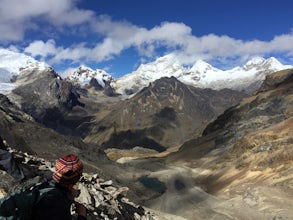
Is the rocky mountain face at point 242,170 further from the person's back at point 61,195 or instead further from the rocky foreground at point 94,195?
the person's back at point 61,195

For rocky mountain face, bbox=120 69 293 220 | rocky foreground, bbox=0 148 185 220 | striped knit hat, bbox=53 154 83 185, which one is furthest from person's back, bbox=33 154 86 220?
rocky mountain face, bbox=120 69 293 220

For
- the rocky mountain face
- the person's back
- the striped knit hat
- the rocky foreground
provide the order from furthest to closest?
1. the rocky mountain face
2. the rocky foreground
3. the striped knit hat
4. the person's back

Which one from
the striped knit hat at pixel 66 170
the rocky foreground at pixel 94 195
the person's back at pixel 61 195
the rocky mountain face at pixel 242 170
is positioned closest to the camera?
the person's back at pixel 61 195

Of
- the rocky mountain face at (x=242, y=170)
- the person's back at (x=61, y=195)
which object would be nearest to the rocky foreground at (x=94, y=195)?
the person's back at (x=61, y=195)

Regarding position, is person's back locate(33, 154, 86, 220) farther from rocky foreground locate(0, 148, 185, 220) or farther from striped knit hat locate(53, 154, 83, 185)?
rocky foreground locate(0, 148, 185, 220)

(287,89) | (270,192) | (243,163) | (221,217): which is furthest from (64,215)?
(287,89)

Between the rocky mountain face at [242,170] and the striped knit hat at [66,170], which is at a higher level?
the striped knit hat at [66,170]

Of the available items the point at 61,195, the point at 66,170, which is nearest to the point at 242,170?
the point at 66,170

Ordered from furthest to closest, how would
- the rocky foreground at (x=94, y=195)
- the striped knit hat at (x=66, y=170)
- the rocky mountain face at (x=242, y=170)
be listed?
the rocky mountain face at (x=242, y=170)
the rocky foreground at (x=94, y=195)
the striped knit hat at (x=66, y=170)

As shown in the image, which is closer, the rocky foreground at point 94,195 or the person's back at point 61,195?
the person's back at point 61,195
